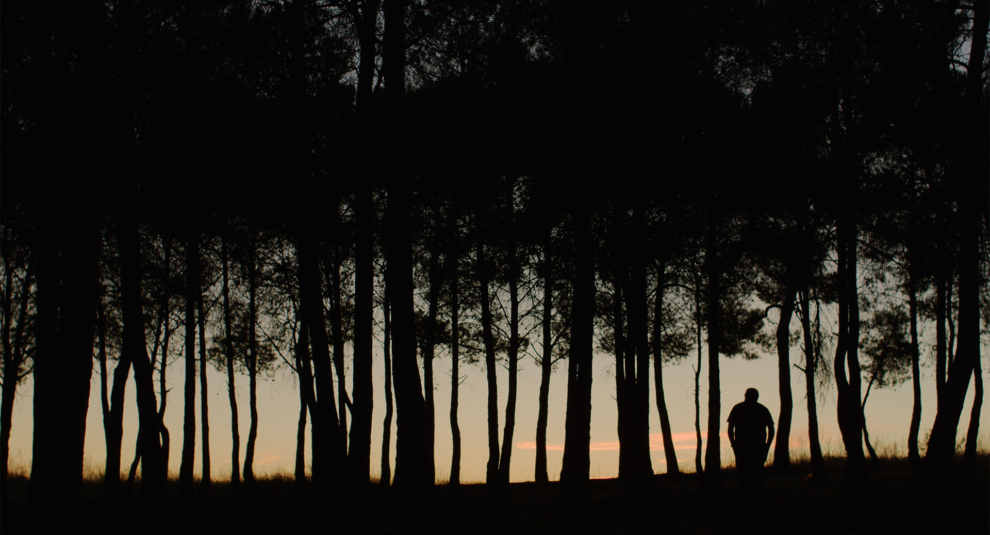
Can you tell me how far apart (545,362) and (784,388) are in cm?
666

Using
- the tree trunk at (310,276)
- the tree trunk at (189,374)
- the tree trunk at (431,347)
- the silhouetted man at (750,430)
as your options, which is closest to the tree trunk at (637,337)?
the silhouetted man at (750,430)

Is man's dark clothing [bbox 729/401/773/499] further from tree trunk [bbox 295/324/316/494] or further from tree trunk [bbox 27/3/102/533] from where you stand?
tree trunk [bbox 295/324/316/494]

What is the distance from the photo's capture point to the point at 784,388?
71.4 ft

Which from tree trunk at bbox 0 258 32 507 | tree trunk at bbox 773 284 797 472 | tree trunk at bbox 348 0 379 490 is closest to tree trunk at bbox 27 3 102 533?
tree trunk at bbox 348 0 379 490

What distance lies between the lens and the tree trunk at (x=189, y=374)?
16.1 meters

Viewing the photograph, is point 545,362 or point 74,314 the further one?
point 545,362

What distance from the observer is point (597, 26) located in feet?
46.3

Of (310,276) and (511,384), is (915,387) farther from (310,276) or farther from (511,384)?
(310,276)

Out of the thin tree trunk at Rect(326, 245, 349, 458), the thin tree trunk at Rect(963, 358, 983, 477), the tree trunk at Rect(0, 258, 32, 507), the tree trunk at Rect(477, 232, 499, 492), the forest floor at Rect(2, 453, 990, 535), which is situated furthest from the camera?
the tree trunk at Rect(477, 232, 499, 492)

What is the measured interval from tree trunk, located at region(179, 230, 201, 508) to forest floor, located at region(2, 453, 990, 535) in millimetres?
801

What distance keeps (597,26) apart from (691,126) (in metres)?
2.59

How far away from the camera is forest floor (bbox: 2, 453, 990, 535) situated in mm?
11109

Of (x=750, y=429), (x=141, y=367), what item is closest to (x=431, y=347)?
(x=141, y=367)

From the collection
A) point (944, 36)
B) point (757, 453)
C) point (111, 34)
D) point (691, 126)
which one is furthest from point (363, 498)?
point (944, 36)
